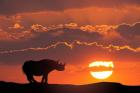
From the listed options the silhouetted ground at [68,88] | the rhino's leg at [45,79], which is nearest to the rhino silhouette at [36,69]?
the rhino's leg at [45,79]

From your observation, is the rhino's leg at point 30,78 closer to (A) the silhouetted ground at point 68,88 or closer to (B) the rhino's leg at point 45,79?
(B) the rhino's leg at point 45,79

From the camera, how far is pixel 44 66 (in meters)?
55.3

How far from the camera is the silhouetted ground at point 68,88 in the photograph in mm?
47469

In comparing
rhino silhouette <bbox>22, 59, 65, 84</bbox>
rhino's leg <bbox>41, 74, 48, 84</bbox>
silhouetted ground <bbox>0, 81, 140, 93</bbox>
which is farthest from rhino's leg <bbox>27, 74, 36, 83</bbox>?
silhouetted ground <bbox>0, 81, 140, 93</bbox>

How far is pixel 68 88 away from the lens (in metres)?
48.2

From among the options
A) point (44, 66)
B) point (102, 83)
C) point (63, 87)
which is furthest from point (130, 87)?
point (44, 66)

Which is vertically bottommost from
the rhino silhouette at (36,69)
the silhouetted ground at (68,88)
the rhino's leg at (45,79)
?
the silhouetted ground at (68,88)

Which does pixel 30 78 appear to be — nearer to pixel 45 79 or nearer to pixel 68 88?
pixel 45 79

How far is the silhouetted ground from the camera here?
47.5 m

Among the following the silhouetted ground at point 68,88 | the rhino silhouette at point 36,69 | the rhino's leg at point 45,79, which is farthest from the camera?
the rhino silhouette at point 36,69

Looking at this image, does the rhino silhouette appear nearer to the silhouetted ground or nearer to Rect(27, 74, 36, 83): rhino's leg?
Rect(27, 74, 36, 83): rhino's leg

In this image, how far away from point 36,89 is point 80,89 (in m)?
4.66

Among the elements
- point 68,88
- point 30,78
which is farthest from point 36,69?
point 68,88

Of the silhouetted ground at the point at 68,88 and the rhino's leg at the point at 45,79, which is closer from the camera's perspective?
the silhouetted ground at the point at 68,88
